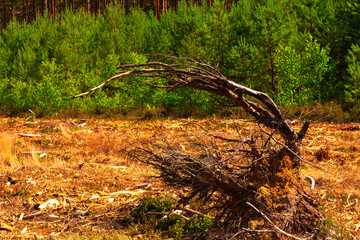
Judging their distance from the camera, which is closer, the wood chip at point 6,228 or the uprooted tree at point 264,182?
the uprooted tree at point 264,182

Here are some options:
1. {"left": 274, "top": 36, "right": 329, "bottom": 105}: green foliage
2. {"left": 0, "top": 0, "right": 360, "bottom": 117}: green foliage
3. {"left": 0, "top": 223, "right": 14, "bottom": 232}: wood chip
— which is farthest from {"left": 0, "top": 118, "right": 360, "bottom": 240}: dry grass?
{"left": 0, "top": 0, "right": 360, "bottom": 117}: green foliage

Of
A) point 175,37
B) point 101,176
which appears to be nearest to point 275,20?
point 175,37

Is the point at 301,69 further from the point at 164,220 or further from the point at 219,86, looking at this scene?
the point at 219,86

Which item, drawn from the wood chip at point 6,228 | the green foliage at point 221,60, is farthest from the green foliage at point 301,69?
the wood chip at point 6,228

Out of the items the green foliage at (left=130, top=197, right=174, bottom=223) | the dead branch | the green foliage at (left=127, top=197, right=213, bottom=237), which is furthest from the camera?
the green foliage at (left=130, top=197, right=174, bottom=223)

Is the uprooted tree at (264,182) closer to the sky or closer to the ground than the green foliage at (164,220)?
closer to the sky

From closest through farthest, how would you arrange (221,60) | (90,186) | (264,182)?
(264,182) < (90,186) < (221,60)

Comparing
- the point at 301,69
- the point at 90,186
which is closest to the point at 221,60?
the point at 301,69

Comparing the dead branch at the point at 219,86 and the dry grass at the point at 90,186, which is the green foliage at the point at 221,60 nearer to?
the dry grass at the point at 90,186

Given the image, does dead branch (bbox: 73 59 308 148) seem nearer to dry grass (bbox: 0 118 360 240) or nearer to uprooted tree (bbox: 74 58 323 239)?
uprooted tree (bbox: 74 58 323 239)

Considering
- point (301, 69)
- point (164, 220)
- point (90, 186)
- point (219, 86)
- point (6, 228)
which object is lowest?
point (301, 69)

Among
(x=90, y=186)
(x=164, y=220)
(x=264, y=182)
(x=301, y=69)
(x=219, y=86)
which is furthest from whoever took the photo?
(x=301, y=69)

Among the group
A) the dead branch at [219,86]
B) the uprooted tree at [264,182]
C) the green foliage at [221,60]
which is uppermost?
the dead branch at [219,86]

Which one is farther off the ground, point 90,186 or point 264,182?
point 264,182
